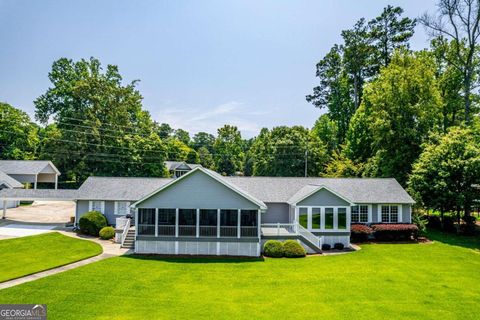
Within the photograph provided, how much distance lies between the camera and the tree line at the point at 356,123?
3356 centimetres

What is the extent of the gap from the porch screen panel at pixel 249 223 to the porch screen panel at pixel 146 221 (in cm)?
627

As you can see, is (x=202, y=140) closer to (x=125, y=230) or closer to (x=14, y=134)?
(x=14, y=134)

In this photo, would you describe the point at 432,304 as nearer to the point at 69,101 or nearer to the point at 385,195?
the point at 385,195

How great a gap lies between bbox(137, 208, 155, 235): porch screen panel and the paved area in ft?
49.3

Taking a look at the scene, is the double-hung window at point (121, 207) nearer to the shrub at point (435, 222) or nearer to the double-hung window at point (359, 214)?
the double-hung window at point (359, 214)

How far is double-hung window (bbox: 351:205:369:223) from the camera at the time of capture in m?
30.9

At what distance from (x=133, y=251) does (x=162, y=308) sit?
10878 millimetres

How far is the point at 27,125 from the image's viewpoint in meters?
70.8

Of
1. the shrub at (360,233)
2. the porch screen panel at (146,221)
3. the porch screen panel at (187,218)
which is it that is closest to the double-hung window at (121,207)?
the porch screen panel at (146,221)

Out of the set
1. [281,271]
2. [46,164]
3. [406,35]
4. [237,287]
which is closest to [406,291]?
[281,271]

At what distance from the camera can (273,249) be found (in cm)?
2434

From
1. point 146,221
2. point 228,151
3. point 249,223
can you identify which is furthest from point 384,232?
point 228,151

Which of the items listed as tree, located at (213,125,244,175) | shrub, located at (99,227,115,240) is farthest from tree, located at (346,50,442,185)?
tree, located at (213,125,244,175)

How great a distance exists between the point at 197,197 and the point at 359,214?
15182 millimetres
